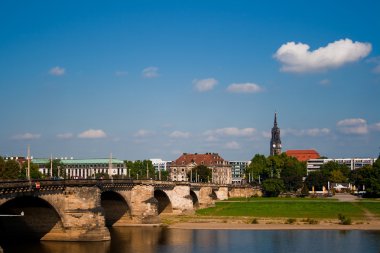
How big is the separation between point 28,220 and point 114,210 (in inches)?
953

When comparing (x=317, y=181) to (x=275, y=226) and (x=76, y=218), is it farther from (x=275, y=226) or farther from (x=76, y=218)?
(x=76, y=218)

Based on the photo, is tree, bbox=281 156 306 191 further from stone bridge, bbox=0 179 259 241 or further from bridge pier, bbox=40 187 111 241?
bridge pier, bbox=40 187 111 241

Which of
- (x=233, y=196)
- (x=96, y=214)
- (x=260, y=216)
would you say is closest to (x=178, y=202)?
(x=260, y=216)

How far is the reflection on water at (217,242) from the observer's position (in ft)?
198

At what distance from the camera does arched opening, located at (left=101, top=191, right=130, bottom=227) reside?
85062mm

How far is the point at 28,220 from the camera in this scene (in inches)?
2504

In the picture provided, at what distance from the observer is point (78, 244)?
6181cm

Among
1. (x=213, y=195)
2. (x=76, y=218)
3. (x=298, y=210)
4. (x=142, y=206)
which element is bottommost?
(x=298, y=210)

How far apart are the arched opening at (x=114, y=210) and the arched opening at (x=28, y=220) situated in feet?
66.6

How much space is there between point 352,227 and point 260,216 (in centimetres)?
1798

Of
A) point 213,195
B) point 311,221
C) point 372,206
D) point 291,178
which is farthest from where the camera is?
point 291,178

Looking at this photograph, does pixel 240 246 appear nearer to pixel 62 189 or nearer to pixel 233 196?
pixel 62 189

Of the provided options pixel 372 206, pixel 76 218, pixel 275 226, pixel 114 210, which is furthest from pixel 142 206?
pixel 372 206

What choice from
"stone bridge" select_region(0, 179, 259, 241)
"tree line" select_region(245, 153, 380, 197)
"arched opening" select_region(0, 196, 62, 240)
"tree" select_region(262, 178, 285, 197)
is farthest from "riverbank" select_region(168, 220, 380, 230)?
"tree" select_region(262, 178, 285, 197)
